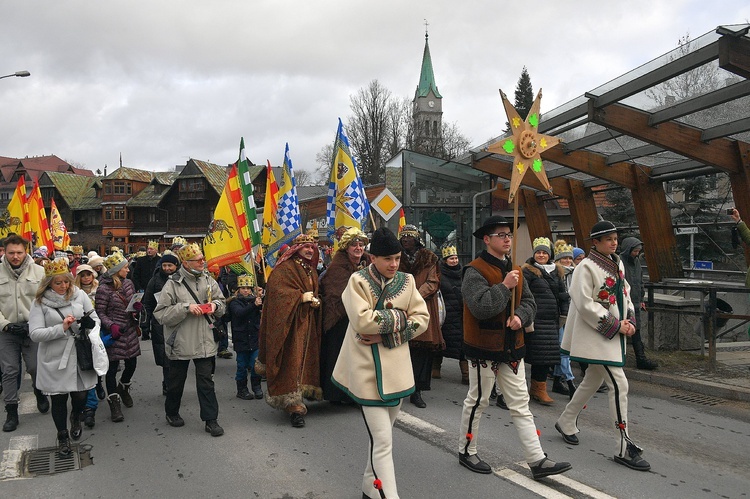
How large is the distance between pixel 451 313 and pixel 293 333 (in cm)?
239


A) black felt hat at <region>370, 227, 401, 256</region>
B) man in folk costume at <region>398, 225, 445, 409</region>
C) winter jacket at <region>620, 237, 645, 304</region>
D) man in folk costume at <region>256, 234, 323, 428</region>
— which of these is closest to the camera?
black felt hat at <region>370, 227, 401, 256</region>

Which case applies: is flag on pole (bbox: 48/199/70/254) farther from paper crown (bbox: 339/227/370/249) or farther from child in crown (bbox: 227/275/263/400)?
paper crown (bbox: 339/227/370/249)

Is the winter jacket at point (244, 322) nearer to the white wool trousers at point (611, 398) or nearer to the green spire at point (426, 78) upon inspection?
the white wool trousers at point (611, 398)

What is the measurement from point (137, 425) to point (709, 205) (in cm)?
1433

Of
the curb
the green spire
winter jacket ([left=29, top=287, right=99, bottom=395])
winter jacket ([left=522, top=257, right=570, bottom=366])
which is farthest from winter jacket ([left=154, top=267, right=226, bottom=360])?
the green spire

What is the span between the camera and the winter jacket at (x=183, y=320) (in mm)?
5785

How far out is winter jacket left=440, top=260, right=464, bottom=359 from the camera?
7.72 m

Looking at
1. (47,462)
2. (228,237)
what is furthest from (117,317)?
(47,462)

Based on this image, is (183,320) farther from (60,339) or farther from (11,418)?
(11,418)

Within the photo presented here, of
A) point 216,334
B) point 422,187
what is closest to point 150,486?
point 216,334

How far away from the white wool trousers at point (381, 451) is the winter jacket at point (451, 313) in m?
3.78

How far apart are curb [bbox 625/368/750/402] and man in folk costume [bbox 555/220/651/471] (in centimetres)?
302

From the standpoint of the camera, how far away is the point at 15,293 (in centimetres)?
643

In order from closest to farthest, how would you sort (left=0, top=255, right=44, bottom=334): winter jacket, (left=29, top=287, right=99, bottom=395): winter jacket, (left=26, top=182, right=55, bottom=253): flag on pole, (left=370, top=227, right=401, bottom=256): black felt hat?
(left=370, top=227, right=401, bottom=256): black felt hat → (left=29, top=287, right=99, bottom=395): winter jacket → (left=0, top=255, right=44, bottom=334): winter jacket → (left=26, top=182, right=55, bottom=253): flag on pole
